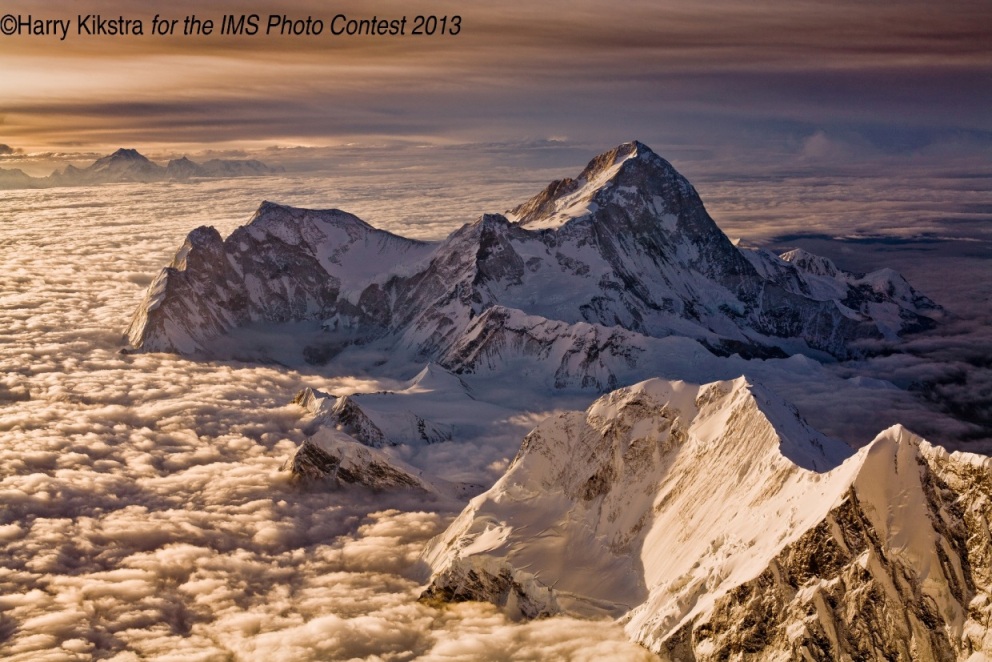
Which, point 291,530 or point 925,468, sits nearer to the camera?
point 925,468

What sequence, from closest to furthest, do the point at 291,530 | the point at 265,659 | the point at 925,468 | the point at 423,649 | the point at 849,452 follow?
the point at 925,468
the point at 423,649
the point at 265,659
the point at 849,452
the point at 291,530

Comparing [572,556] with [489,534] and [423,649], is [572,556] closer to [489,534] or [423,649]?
[489,534]

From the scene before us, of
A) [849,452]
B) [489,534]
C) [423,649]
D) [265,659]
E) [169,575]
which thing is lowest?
[169,575]

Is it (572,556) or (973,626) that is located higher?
(973,626)

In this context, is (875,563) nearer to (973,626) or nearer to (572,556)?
(973,626)

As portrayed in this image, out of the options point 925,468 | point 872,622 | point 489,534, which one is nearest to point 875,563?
point 872,622

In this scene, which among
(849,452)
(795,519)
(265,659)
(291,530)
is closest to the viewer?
(795,519)
